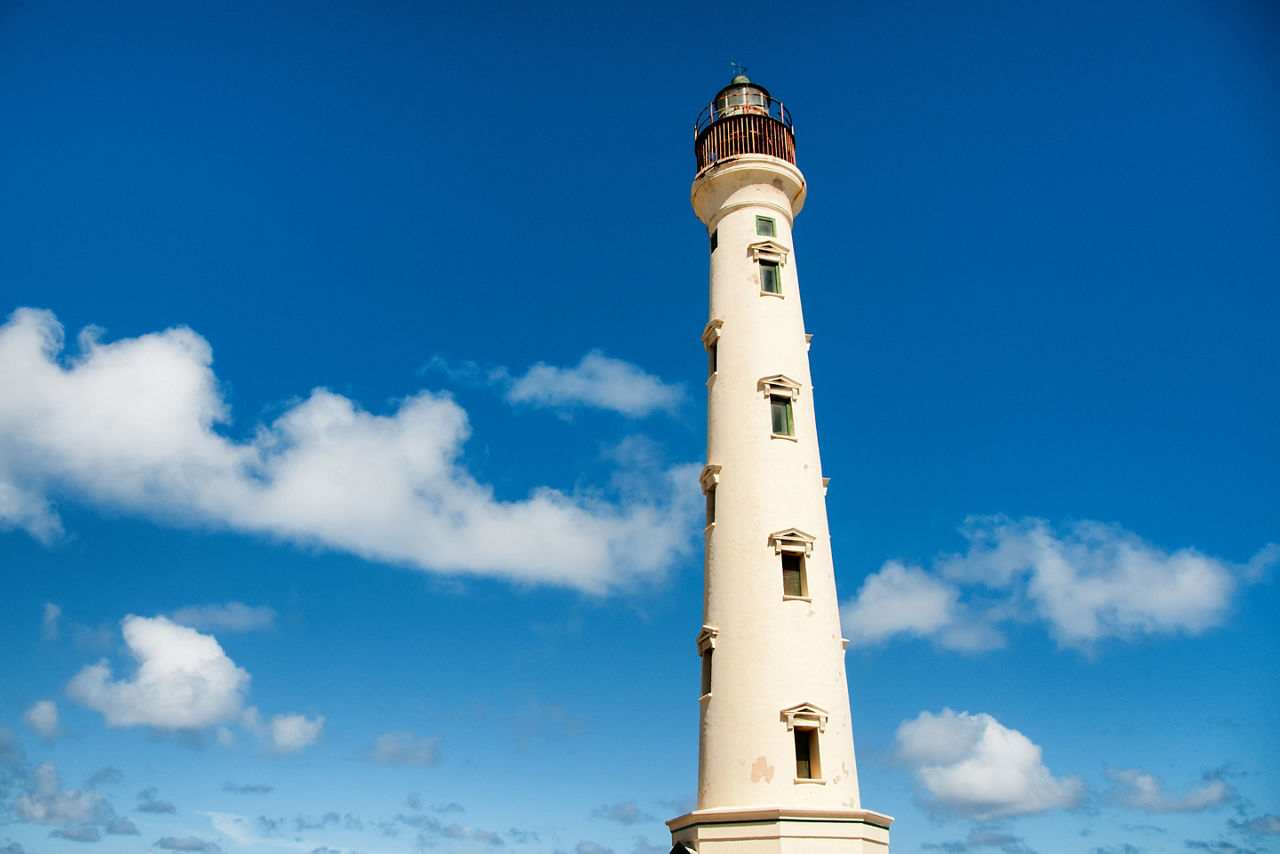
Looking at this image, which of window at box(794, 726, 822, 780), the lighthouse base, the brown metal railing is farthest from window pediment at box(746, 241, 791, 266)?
the lighthouse base

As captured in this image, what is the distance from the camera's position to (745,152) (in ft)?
122

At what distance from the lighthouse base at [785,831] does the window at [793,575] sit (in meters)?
6.61

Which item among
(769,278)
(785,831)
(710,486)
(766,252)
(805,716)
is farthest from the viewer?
(766,252)

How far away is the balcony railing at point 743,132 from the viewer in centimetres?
3728

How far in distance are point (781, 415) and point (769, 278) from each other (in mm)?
5806

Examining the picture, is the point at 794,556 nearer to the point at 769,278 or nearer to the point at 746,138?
the point at 769,278

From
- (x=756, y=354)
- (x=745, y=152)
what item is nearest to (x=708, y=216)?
(x=745, y=152)

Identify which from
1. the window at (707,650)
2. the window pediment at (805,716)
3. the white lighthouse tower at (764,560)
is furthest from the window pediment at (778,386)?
the window pediment at (805,716)

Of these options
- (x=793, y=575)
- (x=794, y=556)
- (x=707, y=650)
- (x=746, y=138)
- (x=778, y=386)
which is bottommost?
(x=707, y=650)

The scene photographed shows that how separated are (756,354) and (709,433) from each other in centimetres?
330

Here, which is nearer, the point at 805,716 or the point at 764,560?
the point at 805,716

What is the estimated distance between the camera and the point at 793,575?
3012cm

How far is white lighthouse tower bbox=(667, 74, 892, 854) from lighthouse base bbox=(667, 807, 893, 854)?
0.12 feet

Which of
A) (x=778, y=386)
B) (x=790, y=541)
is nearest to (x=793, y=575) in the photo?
(x=790, y=541)
